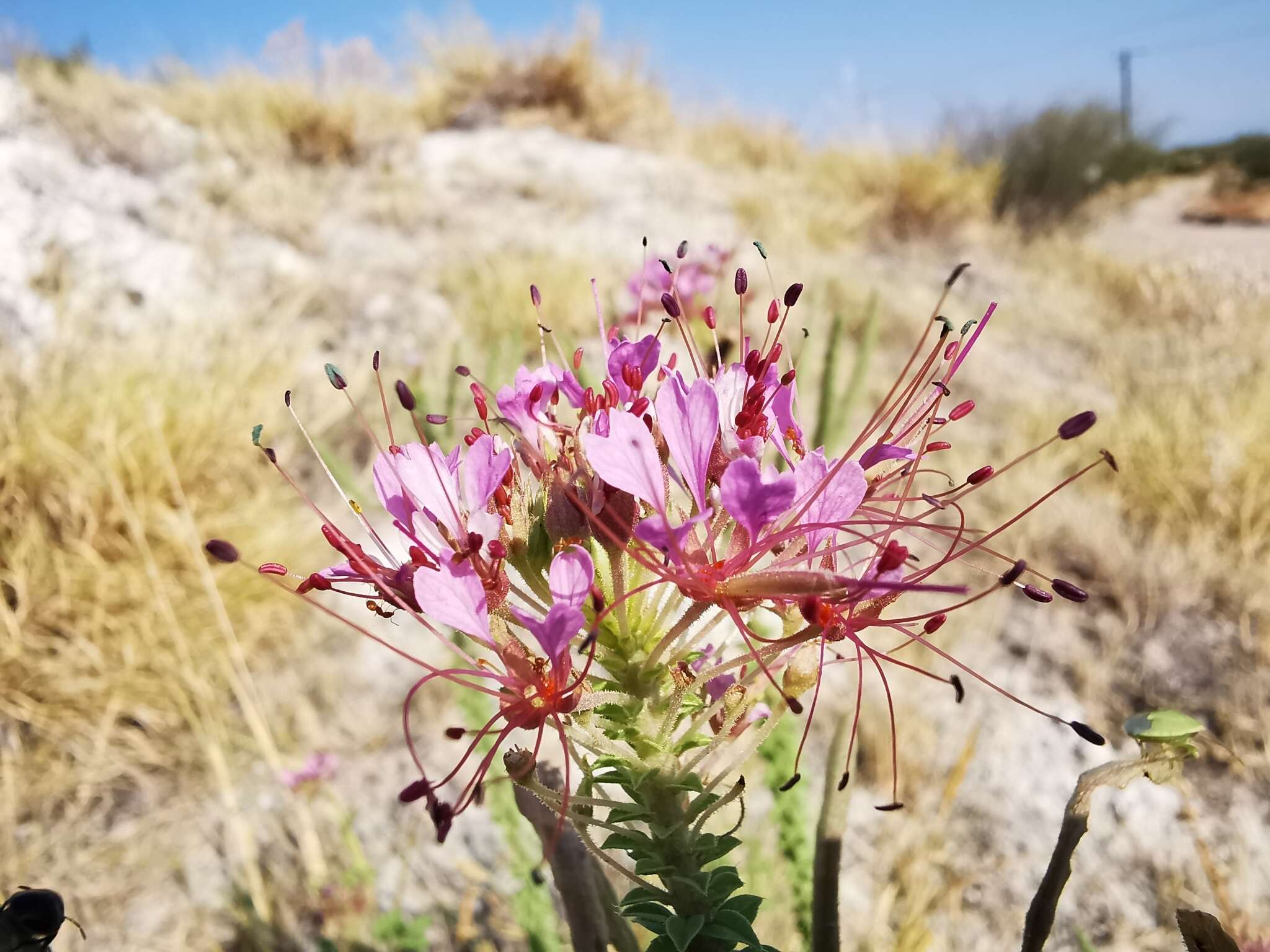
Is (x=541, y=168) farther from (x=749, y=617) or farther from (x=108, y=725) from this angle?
(x=749, y=617)

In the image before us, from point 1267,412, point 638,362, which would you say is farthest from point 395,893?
point 1267,412

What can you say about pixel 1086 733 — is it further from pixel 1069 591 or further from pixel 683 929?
pixel 683 929

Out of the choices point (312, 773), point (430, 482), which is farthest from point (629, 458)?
point (312, 773)

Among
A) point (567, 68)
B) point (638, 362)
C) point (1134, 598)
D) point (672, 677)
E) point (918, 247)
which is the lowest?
point (1134, 598)

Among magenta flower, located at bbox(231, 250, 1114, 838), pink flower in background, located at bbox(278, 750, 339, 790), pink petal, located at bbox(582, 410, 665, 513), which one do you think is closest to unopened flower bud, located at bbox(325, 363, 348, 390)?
magenta flower, located at bbox(231, 250, 1114, 838)

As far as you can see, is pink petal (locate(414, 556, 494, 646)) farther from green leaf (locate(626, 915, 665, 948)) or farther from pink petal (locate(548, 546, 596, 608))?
green leaf (locate(626, 915, 665, 948))

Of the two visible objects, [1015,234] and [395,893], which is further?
[1015,234]
